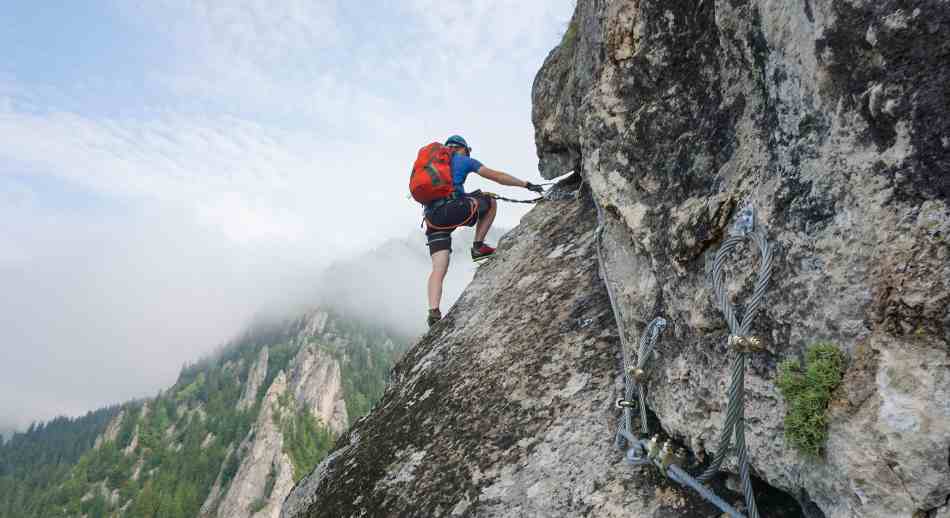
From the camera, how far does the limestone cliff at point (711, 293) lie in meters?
2.22

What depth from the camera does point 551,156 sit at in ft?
34.7

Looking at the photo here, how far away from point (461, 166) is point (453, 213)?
2.68ft

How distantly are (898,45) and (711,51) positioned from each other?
151 cm

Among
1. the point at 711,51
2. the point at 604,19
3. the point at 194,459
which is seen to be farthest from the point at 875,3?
the point at 194,459

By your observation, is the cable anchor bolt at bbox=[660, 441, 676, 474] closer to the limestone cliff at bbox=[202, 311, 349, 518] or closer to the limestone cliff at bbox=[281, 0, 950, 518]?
the limestone cliff at bbox=[281, 0, 950, 518]

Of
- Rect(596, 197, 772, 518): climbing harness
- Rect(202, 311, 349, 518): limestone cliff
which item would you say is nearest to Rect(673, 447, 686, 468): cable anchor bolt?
Rect(596, 197, 772, 518): climbing harness

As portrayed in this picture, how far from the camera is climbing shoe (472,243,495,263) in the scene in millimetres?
9648

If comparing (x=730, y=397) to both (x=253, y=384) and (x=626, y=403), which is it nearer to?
(x=626, y=403)

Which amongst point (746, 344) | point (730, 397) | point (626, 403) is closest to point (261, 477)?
point (626, 403)

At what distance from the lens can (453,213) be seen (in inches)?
369

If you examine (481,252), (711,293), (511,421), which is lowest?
(511,421)

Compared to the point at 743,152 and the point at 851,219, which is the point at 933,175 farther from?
the point at 743,152

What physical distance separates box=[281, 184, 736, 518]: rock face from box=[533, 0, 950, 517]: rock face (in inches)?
24.7

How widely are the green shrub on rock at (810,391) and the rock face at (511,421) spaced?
918mm
